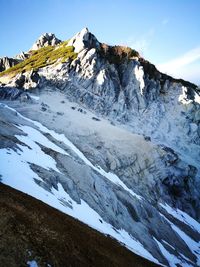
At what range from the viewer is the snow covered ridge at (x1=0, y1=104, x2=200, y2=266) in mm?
27344

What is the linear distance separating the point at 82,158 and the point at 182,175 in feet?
96.4

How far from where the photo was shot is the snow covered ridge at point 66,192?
89.7ft

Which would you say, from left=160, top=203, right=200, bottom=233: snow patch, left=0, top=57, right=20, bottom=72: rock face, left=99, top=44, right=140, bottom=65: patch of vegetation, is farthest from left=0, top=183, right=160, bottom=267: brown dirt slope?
left=0, top=57, right=20, bottom=72: rock face

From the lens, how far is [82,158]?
5372cm

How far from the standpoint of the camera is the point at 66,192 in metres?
33.2

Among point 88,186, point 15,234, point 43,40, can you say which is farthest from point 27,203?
point 43,40

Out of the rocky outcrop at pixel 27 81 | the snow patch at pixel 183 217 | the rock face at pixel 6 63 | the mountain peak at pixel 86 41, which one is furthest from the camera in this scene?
the rock face at pixel 6 63

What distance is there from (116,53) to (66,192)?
77785mm

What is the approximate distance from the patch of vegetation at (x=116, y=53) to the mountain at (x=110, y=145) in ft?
1.38

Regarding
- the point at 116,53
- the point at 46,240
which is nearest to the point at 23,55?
the point at 116,53

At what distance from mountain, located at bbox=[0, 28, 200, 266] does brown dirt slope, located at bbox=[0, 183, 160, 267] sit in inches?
202

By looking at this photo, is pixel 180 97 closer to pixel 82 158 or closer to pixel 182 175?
pixel 182 175

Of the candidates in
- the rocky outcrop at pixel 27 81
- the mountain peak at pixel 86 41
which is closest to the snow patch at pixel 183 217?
the rocky outcrop at pixel 27 81

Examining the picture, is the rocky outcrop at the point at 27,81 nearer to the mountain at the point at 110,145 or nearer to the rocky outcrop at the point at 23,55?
the mountain at the point at 110,145
